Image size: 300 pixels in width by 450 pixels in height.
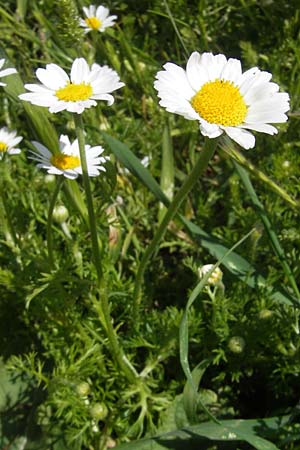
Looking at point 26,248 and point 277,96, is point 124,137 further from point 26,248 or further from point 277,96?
point 277,96

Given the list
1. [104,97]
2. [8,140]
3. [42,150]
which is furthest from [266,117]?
[8,140]

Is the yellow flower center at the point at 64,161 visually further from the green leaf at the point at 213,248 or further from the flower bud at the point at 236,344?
the flower bud at the point at 236,344

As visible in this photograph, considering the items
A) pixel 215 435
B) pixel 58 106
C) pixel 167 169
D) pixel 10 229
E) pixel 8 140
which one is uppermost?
pixel 58 106

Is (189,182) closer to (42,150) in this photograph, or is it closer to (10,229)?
(42,150)

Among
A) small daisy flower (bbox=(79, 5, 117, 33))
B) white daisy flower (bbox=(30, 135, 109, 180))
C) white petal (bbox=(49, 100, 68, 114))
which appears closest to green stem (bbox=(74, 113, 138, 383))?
white petal (bbox=(49, 100, 68, 114))

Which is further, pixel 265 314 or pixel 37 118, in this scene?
pixel 265 314
